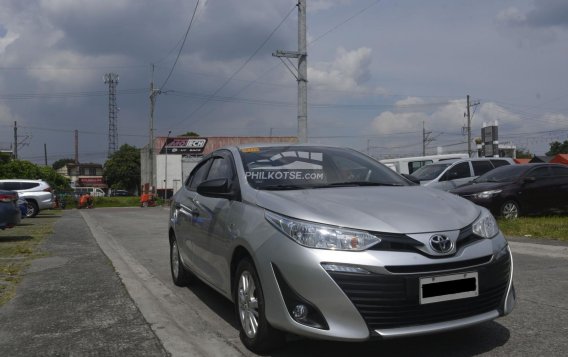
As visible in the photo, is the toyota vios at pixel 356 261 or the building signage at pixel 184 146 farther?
the building signage at pixel 184 146

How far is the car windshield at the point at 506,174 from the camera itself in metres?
12.7

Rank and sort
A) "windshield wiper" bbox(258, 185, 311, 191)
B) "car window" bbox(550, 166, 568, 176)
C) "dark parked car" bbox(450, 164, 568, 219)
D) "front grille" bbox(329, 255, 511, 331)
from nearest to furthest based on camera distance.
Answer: "front grille" bbox(329, 255, 511, 331) < "windshield wiper" bbox(258, 185, 311, 191) < "dark parked car" bbox(450, 164, 568, 219) < "car window" bbox(550, 166, 568, 176)

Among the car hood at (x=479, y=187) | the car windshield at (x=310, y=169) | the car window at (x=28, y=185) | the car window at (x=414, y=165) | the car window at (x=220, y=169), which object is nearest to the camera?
the car windshield at (x=310, y=169)

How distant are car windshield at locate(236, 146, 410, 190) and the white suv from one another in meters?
20.8

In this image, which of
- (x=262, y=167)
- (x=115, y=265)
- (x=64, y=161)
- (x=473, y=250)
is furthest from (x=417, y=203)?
(x=64, y=161)

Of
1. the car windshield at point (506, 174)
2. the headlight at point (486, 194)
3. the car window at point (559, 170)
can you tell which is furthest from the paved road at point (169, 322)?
the car window at point (559, 170)

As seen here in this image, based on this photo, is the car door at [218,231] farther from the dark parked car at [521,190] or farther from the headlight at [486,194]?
the dark parked car at [521,190]

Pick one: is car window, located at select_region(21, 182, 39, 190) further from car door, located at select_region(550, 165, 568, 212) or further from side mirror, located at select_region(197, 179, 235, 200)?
side mirror, located at select_region(197, 179, 235, 200)

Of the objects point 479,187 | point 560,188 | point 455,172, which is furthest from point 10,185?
point 560,188

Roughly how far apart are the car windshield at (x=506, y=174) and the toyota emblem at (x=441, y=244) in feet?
33.3

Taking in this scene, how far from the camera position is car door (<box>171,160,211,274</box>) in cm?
536

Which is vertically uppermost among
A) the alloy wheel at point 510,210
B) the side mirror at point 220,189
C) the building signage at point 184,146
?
the building signage at point 184,146

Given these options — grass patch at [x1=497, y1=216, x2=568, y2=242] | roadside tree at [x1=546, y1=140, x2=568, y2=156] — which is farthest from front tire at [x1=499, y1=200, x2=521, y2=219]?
roadside tree at [x1=546, y1=140, x2=568, y2=156]

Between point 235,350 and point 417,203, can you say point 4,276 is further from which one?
point 417,203
